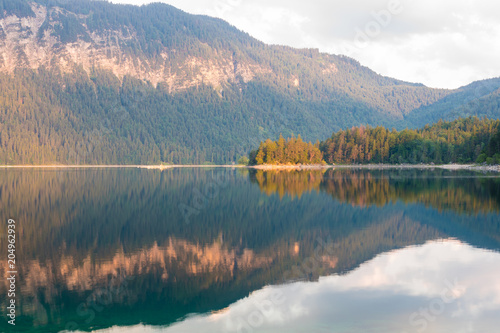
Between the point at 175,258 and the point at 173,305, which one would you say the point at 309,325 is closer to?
the point at 173,305

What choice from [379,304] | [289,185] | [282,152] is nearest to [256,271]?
[379,304]

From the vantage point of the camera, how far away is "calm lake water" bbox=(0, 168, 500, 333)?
16.4 m

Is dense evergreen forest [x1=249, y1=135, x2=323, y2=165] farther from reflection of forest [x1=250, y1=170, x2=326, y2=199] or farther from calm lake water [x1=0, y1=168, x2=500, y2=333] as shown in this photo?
calm lake water [x1=0, y1=168, x2=500, y2=333]

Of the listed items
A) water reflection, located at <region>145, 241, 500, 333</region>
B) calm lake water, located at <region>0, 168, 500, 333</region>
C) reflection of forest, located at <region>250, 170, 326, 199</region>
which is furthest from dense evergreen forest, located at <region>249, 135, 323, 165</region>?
water reflection, located at <region>145, 241, 500, 333</region>

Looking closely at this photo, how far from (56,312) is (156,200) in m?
36.5

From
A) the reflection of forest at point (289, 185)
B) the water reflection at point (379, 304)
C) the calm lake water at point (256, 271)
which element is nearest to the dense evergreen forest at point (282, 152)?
the reflection of forest at point (289, 185)

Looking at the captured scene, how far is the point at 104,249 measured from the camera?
26297mm

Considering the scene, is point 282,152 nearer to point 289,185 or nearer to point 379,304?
point 289,185

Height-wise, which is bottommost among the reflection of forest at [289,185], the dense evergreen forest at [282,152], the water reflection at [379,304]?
the water reflection at [379,304]

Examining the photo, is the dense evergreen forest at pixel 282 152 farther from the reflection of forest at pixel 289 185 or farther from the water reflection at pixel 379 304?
the water reflection at pixel 379 304

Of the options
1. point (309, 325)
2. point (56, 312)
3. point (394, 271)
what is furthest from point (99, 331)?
point (394, 271)

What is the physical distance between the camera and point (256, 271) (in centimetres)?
2216

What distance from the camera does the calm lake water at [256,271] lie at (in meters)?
16.4

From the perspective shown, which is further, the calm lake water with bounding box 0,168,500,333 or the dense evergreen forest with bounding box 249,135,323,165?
the dense evergreen forest with bounding box 249,135,323,165
